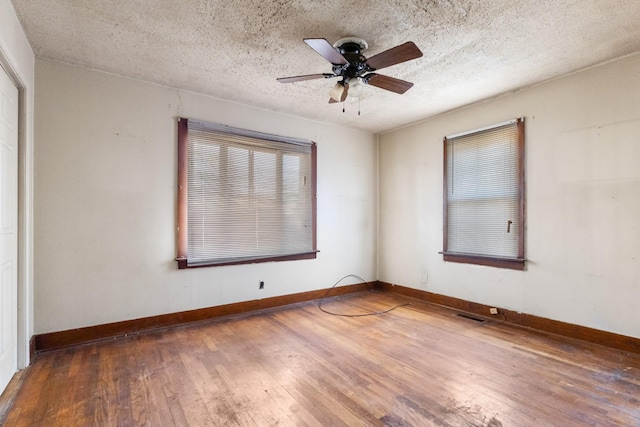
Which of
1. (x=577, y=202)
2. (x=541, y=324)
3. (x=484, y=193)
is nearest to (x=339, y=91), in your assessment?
(x=484, y=193)

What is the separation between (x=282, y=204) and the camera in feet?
13.9

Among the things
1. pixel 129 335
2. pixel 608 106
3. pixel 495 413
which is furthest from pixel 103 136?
pixel 608 106

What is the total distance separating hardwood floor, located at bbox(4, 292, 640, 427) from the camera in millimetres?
1878

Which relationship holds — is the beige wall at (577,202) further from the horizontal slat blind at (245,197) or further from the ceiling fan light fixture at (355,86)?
the horizontal slat blind at (245,197)

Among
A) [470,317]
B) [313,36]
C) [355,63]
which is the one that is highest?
[313,36]

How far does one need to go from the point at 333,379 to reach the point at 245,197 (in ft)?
7.82

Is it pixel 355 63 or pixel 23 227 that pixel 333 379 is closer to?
pixel 355 63

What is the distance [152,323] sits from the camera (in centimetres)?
329

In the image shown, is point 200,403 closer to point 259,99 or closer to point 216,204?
point 216,204

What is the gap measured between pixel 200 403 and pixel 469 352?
227 centimetres

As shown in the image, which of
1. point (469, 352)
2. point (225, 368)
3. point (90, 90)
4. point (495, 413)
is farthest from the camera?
point (90, 90)

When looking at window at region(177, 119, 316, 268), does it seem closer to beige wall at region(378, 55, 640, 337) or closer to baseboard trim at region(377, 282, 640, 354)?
baseboard trim at region(377, 282, 640, 354)

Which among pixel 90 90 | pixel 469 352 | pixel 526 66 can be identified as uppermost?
pixel 526 66

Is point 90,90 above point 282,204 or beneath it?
above
